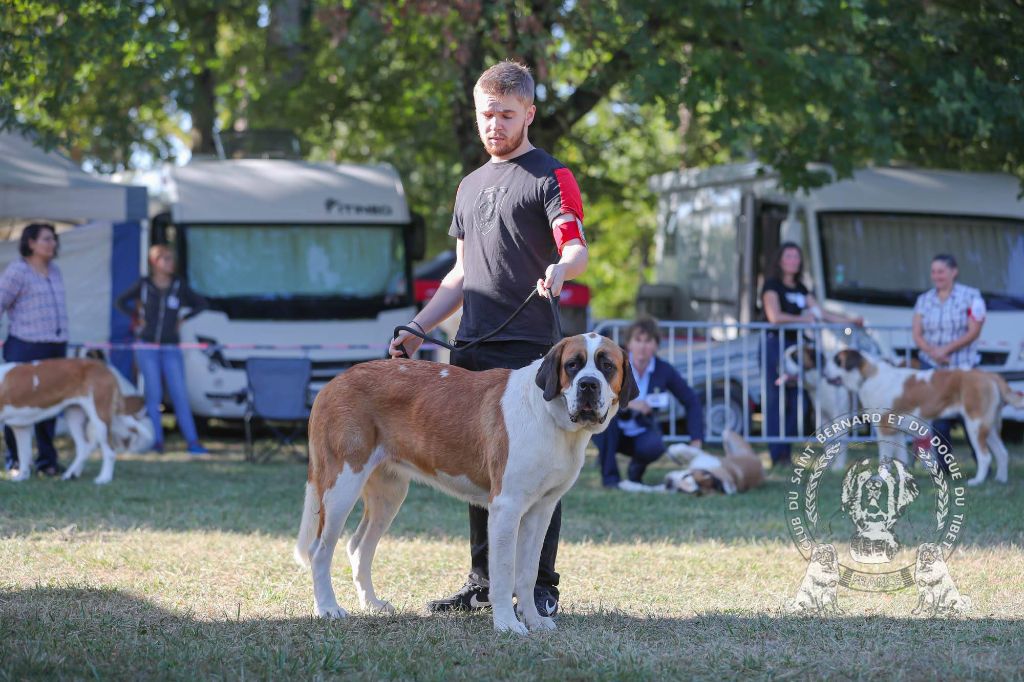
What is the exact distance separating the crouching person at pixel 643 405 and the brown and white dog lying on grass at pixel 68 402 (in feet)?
13.2

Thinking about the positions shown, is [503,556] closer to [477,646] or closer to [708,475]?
[477,646]

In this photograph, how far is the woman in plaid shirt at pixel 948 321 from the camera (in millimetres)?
11016

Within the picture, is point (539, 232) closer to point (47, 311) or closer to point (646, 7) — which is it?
point (47, 311)

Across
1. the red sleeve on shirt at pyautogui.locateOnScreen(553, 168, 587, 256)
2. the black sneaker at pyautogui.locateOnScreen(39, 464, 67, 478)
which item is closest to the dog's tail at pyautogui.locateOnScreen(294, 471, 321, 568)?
the red sleeve on shirt at pyautogui.locateOnScreen(553, 168, 587, 256)

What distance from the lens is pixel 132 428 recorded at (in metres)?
11.2

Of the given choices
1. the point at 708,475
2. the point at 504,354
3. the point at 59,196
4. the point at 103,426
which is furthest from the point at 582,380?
the point at 59,196

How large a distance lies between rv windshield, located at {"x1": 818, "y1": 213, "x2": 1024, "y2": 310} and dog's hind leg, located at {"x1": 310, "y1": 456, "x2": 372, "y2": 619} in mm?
Answer: 9493

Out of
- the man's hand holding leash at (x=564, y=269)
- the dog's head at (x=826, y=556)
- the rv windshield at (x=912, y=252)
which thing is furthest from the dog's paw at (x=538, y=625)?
the rv windshield at (x=912, y=252)

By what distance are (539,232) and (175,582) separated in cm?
255

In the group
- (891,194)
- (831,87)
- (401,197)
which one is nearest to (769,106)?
Answer: (831,87)

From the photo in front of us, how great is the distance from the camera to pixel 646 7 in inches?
518

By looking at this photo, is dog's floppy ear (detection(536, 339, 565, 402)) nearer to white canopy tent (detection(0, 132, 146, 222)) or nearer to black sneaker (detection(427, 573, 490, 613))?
black sneaker (detection(427, 573, 490, 613))

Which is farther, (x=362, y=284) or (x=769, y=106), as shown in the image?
(x=362, y=284)

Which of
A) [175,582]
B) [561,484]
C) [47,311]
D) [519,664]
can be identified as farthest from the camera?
[47,311]
